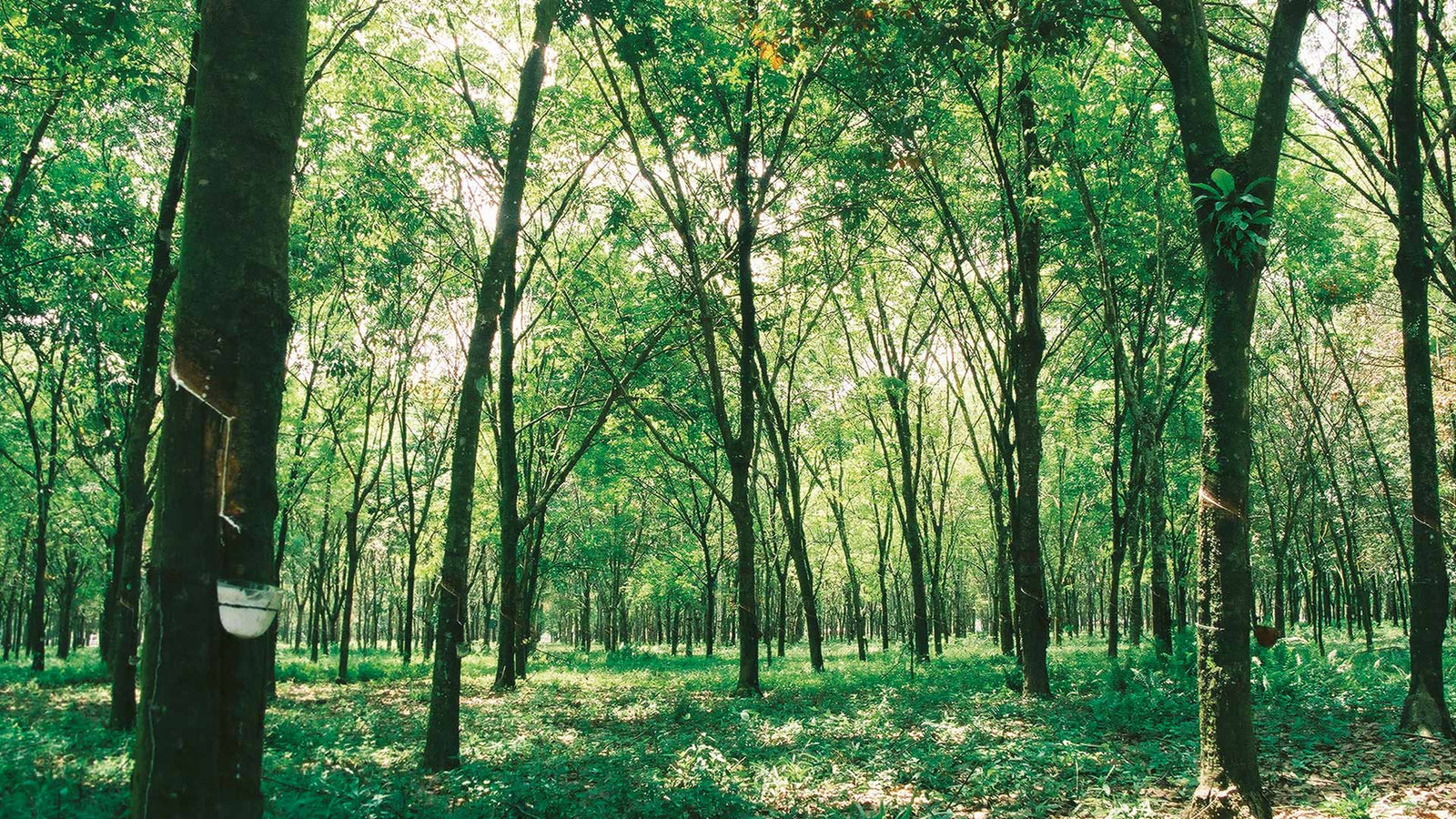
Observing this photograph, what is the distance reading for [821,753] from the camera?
25.2ft

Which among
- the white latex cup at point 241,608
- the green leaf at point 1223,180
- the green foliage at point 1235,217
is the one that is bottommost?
the white latex cup at point 241,608

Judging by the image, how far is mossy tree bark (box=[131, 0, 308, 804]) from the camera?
7.67 ft

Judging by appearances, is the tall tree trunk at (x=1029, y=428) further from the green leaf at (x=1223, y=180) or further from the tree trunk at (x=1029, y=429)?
the green leaf at (x=1223, y=180)

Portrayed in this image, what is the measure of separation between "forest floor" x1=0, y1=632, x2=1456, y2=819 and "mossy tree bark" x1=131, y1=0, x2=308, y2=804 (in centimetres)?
318

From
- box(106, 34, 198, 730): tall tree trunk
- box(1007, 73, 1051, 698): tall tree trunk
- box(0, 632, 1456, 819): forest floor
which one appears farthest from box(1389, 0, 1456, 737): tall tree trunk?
box(106, 34, 198, 730): tall tree trunk

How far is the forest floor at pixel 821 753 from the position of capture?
5680mm

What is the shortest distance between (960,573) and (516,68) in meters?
46.6

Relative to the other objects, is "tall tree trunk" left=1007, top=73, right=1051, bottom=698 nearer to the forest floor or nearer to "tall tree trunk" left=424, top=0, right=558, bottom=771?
the forest floor

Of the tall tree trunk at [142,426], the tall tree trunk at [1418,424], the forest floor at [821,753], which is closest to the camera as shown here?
the forest floor at [821,753]

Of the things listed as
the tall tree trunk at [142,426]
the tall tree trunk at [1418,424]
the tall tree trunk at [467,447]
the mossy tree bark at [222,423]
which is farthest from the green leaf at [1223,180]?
the tall tree trunk at [142,426]

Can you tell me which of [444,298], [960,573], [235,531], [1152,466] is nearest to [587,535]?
[444,298]

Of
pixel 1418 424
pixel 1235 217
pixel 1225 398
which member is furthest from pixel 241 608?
pixel 1418 424

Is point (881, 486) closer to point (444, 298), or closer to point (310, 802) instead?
Result: point (444, 298)

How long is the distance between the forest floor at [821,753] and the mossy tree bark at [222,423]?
318cm
